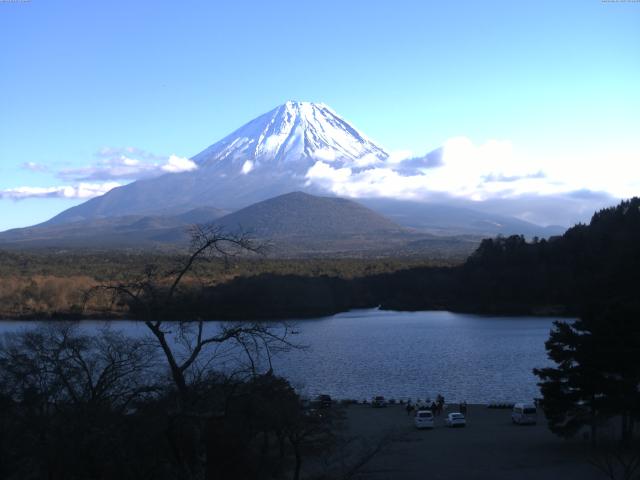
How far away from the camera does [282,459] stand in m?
8.17

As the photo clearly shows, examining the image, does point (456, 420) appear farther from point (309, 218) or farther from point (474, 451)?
point (309, 218)

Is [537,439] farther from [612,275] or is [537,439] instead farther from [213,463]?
[612,275]

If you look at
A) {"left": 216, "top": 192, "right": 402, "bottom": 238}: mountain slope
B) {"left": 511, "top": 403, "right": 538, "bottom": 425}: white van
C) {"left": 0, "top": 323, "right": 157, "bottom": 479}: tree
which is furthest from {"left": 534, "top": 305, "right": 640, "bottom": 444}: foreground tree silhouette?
{"left": 216, "top": 192, "right": 402, "bottom": 238}: mountain slope

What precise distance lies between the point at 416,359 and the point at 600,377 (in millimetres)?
16223

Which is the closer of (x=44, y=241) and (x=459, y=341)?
(x=459, y=341)

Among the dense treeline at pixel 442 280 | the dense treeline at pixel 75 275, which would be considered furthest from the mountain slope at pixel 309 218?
the dense treeline at pixel 442 280

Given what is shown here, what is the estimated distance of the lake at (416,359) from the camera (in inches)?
938

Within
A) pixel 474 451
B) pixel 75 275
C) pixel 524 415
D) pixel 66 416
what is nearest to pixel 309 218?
pixel 75 275

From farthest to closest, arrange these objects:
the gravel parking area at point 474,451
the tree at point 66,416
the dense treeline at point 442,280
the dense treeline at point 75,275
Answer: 1. the dense treeline at point 442,280
2. the dense treeline at point 75,275
3. the gravel parking area at point 474,451
4. the tree at point 66,416

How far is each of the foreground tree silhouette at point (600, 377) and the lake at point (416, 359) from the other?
16.7 feet

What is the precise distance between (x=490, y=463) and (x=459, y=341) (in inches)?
872

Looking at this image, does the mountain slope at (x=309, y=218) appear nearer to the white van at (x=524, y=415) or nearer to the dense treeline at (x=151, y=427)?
the white van at (x=524, y=415)

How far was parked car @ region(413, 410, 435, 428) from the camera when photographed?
1748cm

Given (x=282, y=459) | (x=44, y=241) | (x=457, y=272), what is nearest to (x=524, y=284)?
(x=457, y=272)
